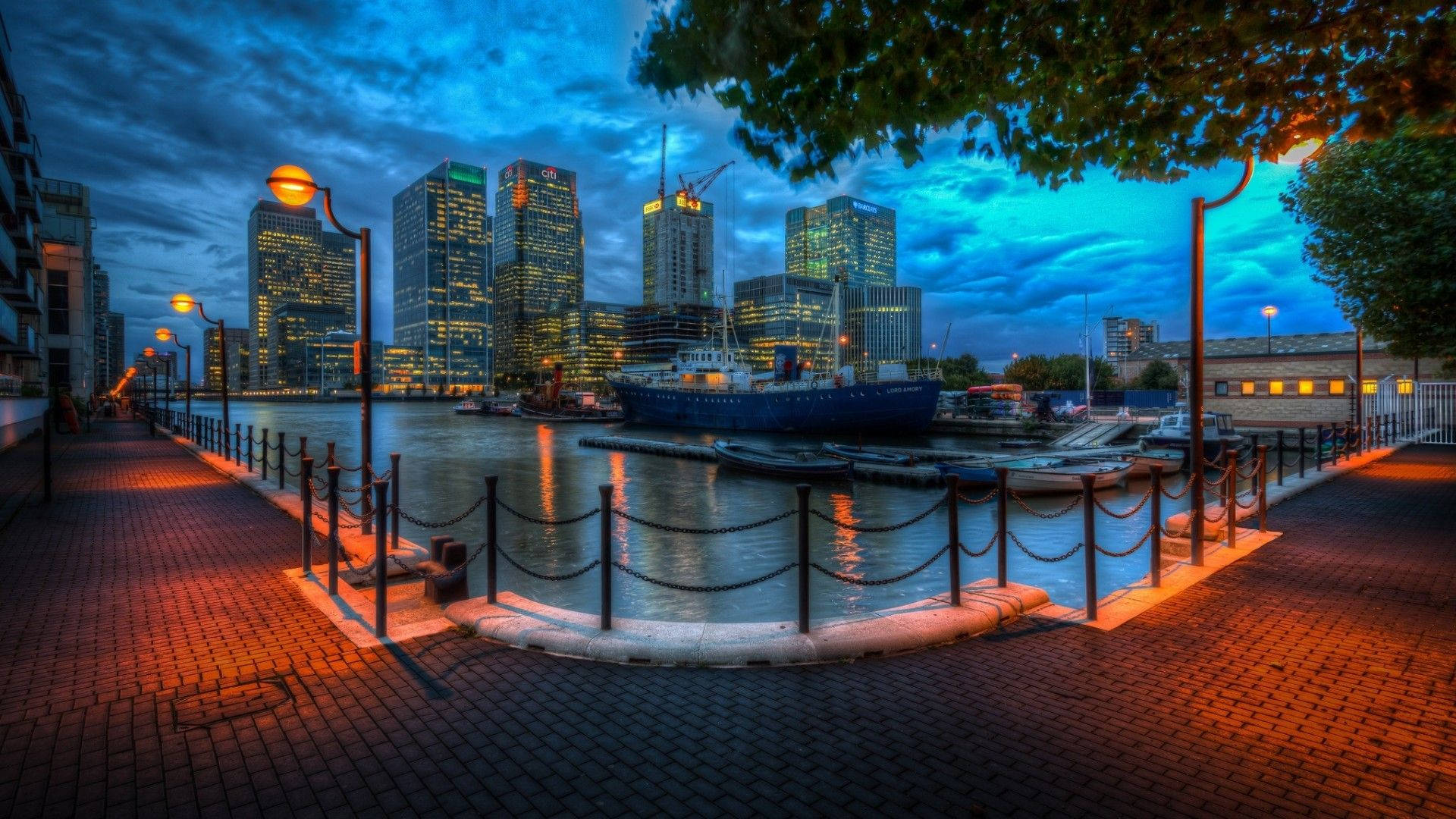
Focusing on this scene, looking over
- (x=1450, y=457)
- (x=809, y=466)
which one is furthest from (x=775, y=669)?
(x=1450, y=457)

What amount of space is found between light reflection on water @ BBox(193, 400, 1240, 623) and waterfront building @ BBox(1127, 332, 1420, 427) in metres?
17.5

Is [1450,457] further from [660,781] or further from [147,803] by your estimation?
[147,803]

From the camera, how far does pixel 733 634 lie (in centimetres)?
545

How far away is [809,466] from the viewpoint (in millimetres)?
24078

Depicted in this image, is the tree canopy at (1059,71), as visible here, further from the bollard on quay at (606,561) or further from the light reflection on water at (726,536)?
the light reflection on water at (726,536)

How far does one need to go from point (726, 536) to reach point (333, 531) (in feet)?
33.2

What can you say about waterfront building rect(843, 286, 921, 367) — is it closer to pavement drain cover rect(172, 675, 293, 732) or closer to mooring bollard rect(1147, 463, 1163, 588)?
mooring bollard rect(1147, 463, 1163, 588)

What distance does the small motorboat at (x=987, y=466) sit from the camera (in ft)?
69.5

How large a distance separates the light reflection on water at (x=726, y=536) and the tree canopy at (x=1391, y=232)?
6671 millimetres

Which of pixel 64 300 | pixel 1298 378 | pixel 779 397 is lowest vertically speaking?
pixel 779 397

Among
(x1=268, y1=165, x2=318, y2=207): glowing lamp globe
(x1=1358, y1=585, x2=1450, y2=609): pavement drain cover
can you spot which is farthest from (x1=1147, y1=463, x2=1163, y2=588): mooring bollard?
(x1=268, y1=165, x2=318, y2=207): glowing lamp globe

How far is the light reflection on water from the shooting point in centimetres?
1015

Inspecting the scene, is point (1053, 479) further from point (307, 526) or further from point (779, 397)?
point (779, 397)

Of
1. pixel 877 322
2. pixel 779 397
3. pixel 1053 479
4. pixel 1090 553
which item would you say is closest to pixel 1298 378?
pixel 1053 479
